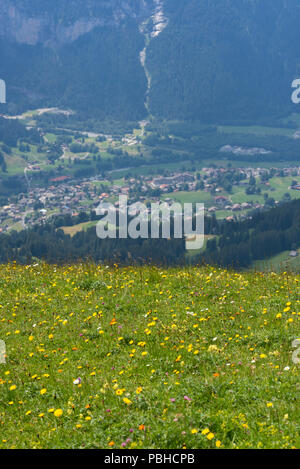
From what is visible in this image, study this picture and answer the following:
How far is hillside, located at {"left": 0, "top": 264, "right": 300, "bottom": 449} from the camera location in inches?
298

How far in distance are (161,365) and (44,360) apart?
3263 millimetres

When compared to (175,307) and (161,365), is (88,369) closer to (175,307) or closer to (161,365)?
(161,365)

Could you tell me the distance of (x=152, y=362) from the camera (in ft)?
33.1

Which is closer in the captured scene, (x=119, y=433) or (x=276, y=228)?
(x=119, y=433)

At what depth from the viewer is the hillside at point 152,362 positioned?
756 centimetres

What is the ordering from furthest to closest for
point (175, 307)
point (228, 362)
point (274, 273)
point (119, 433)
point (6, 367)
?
point (274, 273) → point (175, 307) → point (6, 367) → point (228, 362) → point (119, 433)

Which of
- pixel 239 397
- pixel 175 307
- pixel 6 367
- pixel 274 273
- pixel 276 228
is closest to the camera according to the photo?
pixel 239 397

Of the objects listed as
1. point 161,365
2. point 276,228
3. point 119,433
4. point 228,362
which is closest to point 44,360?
point 161,365

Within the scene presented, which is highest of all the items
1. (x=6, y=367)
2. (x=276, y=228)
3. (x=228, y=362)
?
(x=228, y=362)

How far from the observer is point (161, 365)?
9.95 m

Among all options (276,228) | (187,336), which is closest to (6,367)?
(187,336)
